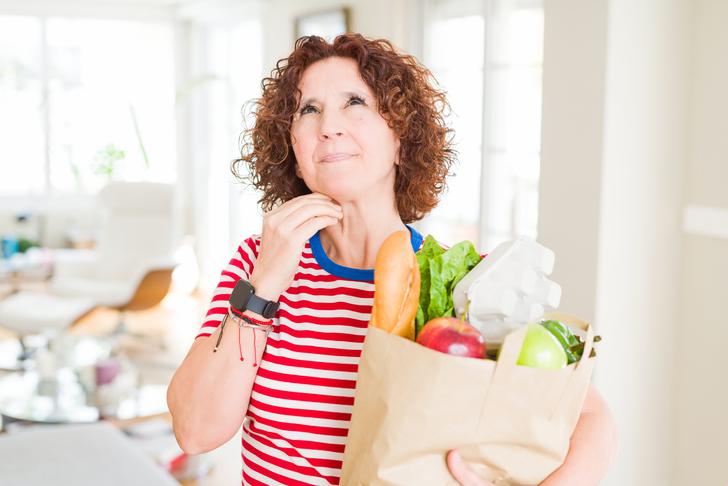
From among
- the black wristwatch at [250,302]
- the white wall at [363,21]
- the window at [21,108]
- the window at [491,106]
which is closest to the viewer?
the black wristwatch at [250,302]

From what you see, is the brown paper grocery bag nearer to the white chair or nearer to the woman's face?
the woman's face

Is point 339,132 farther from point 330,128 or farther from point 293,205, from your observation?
point 293,205

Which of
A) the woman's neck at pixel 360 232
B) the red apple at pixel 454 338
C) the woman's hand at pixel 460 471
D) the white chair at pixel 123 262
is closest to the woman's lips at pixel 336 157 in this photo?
the woman's neck at pixel 360 232

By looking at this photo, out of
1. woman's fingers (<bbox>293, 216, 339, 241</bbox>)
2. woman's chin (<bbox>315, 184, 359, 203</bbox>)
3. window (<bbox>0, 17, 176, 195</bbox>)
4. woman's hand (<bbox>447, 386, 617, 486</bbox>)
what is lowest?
woman's hand (<bbox>447, 386, 617, 486</bbox>)

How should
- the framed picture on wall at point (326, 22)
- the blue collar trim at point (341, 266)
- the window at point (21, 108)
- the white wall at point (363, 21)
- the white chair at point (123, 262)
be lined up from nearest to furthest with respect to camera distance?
the blue collar trim at point (341, 266), the white wall at point (363, 21), the framed picture on wall at point (326, 22), the white chair at point (123, 262), the window at point (21, 108)

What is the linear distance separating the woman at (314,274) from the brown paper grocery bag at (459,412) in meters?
0.19

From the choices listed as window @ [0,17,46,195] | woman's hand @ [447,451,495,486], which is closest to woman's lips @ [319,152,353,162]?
woman's hand @ [447,451,495,486]

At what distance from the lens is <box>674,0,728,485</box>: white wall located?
249 cm

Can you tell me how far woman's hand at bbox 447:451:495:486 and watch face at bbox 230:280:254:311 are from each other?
1.19 feet

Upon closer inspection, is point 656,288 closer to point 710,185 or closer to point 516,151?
point 710,185

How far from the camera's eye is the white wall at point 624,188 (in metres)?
2.47

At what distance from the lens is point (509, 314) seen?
0.88 metres

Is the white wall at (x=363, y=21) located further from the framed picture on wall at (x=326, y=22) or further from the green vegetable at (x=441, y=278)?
the green vegetable at (x=441, y=278)

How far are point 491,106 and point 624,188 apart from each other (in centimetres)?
134
